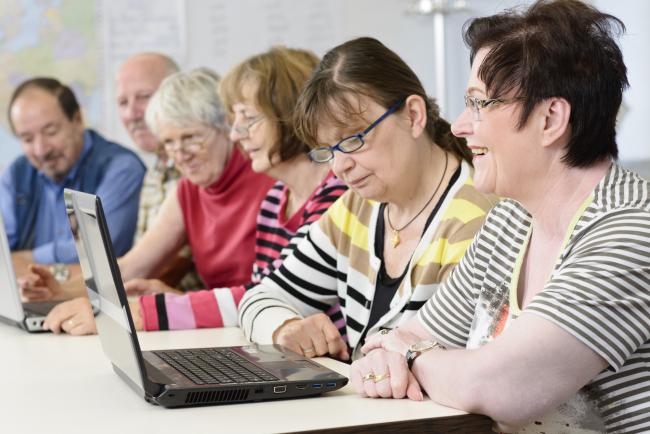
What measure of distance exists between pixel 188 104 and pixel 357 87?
115 cm

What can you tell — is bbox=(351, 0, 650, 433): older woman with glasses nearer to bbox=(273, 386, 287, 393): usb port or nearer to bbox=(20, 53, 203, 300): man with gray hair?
bbox=(273, 386, 287, 393): usb port

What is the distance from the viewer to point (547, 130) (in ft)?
4.13

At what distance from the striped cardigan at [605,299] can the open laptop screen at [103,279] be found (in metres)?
0.50

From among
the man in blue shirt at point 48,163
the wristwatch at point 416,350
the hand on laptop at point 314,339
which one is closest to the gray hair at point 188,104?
the man in blue shirt at point 48,163

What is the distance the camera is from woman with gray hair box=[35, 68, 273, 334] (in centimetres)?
271

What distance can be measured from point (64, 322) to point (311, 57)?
94 cm

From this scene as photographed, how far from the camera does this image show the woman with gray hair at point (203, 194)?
8.87 feet

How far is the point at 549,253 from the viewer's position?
1299 mm

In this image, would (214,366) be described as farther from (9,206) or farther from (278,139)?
(9,206)

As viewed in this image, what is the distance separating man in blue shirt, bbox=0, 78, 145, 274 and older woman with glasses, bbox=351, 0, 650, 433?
2549 millimetres

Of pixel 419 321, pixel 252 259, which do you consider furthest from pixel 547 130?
pixel 252 259

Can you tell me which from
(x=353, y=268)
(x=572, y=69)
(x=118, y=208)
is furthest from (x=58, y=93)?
(x=572, y=69)

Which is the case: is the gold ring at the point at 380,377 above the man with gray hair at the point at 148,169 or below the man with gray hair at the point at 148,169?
above

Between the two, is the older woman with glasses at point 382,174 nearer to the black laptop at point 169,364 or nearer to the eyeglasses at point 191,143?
the black laptop at point 169,364
